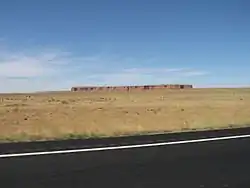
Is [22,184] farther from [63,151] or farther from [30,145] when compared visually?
[30,145]

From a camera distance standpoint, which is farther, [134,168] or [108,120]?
[108,120]

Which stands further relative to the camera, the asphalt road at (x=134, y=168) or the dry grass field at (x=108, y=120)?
the dry grass field at (x=108, y=120)

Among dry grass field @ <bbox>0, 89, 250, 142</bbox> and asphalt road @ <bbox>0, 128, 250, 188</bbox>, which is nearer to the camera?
asphalt road @ <bbox>0, 128, 250, 188</bbox>

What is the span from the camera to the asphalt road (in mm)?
7141

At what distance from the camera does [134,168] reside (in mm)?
8328

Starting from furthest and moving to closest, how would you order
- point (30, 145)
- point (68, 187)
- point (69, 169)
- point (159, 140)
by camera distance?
point (159, 140)
point (30, 145)
point (69, 169)
point (68, 187)

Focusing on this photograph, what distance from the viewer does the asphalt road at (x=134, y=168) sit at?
714cm

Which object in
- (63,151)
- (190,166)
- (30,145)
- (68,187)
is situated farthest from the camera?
(30,145)

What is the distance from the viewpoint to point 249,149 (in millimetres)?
11070

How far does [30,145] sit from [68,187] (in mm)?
4462

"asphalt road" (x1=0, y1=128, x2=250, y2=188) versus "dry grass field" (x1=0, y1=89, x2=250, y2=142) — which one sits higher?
"asphalt road" (x1=0, y1=128, x2=250, y2=188)

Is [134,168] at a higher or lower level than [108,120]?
higher

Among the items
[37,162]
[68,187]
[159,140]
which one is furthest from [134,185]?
[159,140]

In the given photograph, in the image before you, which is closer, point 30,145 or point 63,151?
point 63,151
